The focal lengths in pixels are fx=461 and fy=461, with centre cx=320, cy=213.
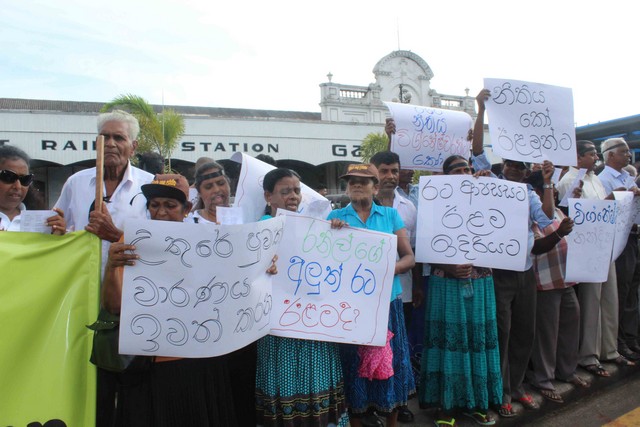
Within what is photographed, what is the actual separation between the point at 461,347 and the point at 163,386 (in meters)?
1.88

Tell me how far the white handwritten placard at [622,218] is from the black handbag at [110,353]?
3973mm

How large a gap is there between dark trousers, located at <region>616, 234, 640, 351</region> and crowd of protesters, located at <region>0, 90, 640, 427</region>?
14 cm

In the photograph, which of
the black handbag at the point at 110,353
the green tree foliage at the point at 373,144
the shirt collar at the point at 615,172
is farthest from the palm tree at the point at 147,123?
the black handbag at the point at 110,353

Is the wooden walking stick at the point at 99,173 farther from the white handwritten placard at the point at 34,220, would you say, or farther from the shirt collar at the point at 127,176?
the shirt collar at the point at 127,176

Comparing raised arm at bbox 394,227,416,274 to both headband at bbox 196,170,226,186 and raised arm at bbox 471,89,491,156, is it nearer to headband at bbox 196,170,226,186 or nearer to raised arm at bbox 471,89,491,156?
headband at bbox 196,170,226,186

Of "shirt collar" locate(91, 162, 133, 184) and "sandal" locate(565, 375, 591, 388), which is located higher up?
"shirt collar" locate(91, 162, 133, 184)

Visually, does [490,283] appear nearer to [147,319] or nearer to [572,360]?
[572,360]

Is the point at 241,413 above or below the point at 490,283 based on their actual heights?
below

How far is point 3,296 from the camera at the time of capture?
2.09 meters

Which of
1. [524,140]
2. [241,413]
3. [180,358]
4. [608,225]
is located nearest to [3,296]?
[180,358]

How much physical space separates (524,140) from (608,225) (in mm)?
1096

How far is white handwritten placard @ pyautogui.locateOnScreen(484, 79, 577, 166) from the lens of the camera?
3.62 m

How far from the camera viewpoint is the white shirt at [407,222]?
11.5 feet

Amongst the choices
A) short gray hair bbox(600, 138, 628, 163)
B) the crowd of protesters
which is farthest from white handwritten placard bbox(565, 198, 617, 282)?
short gray hair bbox(600, 138, 628, 163)
